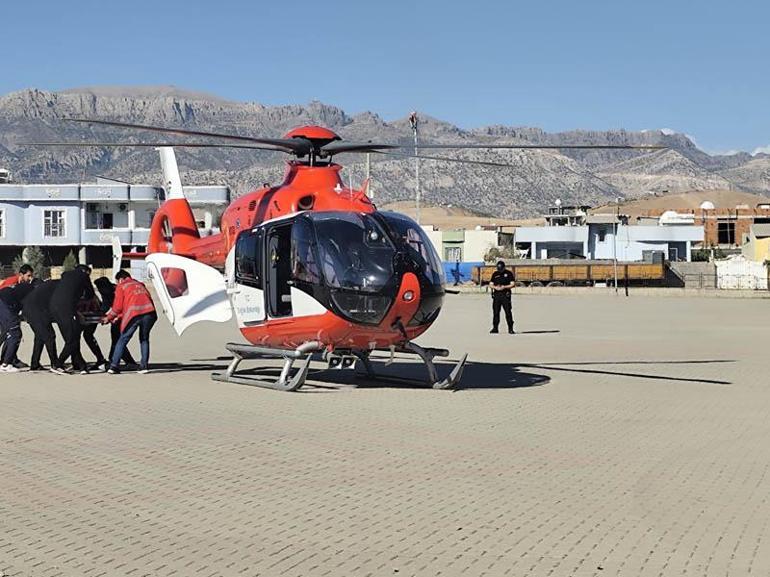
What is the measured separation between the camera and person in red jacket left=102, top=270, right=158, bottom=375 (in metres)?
17.7

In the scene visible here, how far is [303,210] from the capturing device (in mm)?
16062

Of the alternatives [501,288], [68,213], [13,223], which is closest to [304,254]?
[501,288]

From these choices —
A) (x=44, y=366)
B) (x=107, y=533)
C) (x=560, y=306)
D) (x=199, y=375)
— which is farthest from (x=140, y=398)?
(x=560, y=306)

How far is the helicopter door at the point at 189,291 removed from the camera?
1753cm

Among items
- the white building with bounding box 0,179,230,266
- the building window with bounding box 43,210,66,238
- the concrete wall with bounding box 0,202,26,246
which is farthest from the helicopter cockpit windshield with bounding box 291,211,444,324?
the concrete wall with bounding box 0,202,26,246

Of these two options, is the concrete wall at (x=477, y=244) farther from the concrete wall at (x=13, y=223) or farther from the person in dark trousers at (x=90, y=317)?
the person in dark trousers at (x=90, y=317)

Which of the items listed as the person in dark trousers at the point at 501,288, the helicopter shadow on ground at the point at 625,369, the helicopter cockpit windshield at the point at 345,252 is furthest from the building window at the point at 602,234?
the helicopter cockpit windshield at the point at 345,252

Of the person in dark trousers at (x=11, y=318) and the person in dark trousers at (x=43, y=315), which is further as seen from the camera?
the person in dark trousers at (x=11, y=318)

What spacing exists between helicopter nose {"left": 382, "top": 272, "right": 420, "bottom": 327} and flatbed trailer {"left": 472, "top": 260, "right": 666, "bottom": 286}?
187ft

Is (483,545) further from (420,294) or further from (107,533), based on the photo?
(420,294)

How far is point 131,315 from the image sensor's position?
58.1 feet

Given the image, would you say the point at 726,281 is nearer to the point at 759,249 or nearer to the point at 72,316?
the point at 759,249

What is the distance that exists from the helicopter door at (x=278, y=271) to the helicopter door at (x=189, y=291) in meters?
1.76

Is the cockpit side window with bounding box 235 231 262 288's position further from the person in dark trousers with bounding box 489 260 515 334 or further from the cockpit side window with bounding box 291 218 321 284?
the person in dark trousers with bounding box 489 260 515 334
